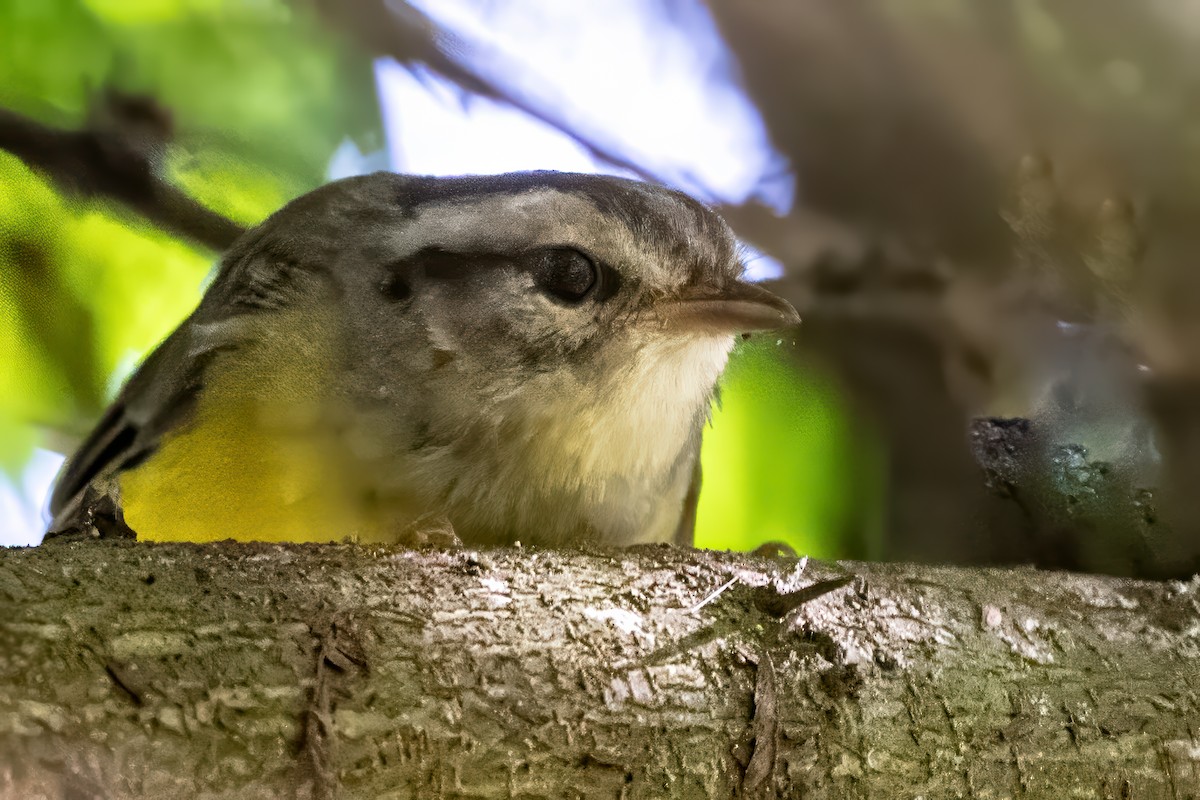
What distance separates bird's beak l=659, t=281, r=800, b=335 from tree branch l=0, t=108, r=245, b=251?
808mm

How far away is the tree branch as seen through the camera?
1.50 metres

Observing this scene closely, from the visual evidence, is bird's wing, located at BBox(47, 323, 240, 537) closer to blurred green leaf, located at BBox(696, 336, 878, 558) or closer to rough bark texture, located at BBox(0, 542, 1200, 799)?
rough bark texture, located at BBox(0, 542, 1200, 799)

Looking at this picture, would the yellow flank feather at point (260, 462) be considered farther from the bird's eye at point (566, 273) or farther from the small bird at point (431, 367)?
the bird's eye at point (566, 273)

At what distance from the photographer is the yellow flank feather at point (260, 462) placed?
1.57 metres

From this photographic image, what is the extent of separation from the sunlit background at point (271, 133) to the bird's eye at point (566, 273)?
0.52 ft

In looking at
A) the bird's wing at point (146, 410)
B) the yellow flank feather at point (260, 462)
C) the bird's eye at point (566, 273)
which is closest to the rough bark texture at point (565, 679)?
the yellow flank feather at point (260, 462)

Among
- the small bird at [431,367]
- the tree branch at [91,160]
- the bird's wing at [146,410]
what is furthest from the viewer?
the bird's wing at [146,410]

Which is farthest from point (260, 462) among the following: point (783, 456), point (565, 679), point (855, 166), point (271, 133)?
point (855, 166)

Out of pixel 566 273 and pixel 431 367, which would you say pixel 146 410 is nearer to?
pixel 431 367

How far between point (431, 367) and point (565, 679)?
65 cm

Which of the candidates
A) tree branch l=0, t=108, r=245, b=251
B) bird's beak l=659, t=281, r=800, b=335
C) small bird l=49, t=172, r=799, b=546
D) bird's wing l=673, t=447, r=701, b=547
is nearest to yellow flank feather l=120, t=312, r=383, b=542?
small bird l=49, t=172, r=799, b=546

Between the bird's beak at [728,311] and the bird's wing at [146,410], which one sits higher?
the bird's beak at [728,311]

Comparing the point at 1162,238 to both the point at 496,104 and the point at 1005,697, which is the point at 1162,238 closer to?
the point at 1005,697

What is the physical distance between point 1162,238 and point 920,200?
0.37m
